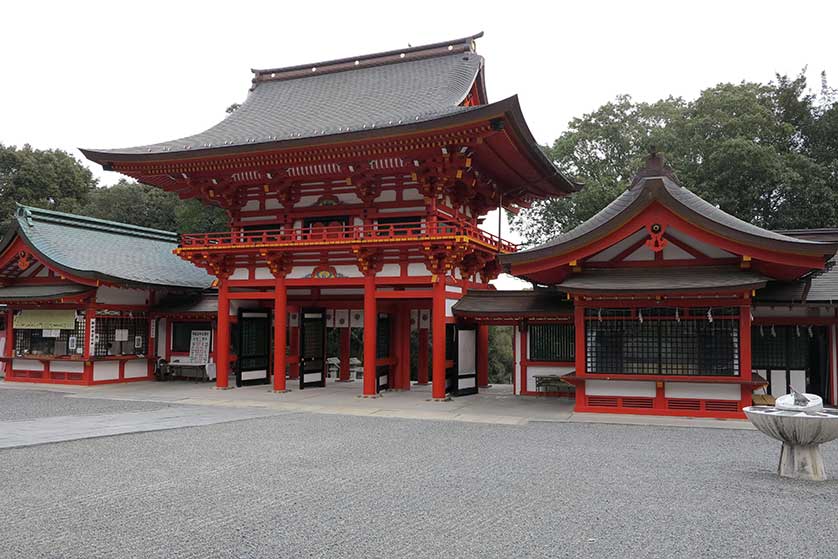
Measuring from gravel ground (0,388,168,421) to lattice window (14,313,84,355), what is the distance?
9.05 ft

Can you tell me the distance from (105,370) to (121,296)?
2594 millimetres

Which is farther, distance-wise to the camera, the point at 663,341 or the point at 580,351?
the point at 580,351

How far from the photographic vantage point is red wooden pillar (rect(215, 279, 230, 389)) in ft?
65.6

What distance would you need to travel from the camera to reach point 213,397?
18.1 meters

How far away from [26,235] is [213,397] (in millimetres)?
9160

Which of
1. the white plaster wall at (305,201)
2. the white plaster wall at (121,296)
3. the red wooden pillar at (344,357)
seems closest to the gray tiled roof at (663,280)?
the white plaster wall at (305,201)

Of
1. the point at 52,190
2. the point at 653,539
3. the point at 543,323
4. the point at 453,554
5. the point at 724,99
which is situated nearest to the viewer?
the point at 453,554

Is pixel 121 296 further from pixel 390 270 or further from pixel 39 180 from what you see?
pixel 39 180

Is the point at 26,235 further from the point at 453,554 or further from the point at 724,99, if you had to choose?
the point at 724,99

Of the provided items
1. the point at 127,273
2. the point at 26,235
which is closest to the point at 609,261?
the point at 127,273

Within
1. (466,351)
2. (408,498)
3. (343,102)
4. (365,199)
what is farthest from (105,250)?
(408,498)

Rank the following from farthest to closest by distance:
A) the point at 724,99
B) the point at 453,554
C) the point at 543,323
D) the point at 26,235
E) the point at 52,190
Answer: the point at 52,190 < the point at 724,99 < the point at 26,235 < the point at 543,323 < the point at 453,554

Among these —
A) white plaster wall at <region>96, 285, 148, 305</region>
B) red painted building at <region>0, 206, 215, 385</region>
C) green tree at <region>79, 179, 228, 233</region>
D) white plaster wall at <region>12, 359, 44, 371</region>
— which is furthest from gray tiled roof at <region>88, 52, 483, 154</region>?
green tree at <region>79, 179, 228, 233</region>

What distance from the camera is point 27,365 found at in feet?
73.0
